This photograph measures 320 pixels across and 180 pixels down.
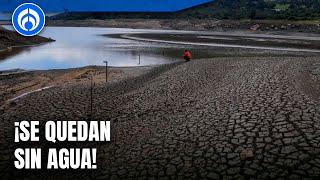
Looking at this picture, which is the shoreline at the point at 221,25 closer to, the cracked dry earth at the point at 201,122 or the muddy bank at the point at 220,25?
the muddy bank at the point at 220,25

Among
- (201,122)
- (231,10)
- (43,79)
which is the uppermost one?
(231,10)

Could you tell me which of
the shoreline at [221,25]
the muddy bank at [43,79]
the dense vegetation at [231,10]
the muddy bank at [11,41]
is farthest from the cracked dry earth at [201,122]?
the dense vegetation at [231,10]

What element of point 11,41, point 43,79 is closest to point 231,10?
point 11,41

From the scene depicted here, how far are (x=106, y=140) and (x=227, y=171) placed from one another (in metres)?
4.59

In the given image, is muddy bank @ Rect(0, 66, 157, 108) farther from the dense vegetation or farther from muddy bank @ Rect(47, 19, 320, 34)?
the dense vegetation

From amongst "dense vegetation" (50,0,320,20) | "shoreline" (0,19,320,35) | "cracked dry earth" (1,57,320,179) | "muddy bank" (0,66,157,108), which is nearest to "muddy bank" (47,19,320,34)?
"shoreline" (0,19,320,35)

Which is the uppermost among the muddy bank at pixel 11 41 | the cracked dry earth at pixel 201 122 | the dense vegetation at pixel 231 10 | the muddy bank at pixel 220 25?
the dense vegetation at pixel 231 10

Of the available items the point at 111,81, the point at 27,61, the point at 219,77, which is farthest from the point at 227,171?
the point at 27,61

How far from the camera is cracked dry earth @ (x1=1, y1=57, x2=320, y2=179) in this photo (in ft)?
26.2

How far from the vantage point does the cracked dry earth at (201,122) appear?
799cm

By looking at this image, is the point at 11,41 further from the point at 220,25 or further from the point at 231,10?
the point at 231,10

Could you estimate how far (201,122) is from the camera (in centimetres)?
1095

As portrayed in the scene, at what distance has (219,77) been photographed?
18.0 m

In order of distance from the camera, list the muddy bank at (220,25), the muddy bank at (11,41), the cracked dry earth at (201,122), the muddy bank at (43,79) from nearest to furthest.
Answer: the cracked dry earth at (201,122) < the muddy bank at (43,79) < the muddy bank at (11,41) < the muddy bank at (220,25)
